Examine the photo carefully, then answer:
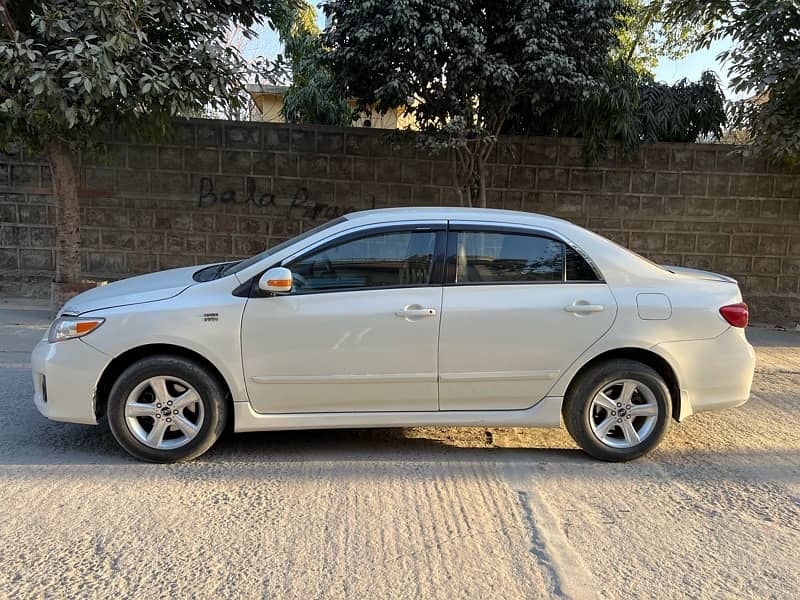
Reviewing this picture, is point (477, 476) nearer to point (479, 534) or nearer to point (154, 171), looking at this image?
point (479, 534)

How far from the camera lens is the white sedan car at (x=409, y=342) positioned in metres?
3.92

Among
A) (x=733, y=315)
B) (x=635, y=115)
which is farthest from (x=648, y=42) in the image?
(x=733, y=315)

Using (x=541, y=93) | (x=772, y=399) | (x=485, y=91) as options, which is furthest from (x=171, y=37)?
(x=772, y=399)

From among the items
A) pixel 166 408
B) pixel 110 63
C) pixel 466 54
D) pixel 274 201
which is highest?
pixel 466 54

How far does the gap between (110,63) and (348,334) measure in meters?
4.09

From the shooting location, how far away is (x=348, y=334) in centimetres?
396

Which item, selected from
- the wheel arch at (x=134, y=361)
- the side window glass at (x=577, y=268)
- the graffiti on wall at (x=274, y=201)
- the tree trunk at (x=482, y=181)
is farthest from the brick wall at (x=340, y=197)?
the wheel arch at (x=134, y=361)

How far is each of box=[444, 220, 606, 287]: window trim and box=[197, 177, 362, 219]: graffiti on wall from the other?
18.2ft

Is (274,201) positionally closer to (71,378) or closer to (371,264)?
(371,264)

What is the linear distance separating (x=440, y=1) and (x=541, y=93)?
1.67m

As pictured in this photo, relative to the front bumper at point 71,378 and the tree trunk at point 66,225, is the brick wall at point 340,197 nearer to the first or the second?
the tree trunk at point 66,225

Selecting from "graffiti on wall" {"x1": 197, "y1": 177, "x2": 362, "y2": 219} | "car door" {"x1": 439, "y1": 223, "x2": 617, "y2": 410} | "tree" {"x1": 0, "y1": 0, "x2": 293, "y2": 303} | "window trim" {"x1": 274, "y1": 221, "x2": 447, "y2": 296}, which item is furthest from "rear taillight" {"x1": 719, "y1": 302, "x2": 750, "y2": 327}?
"graffiti on wall" {"x1": 197, "y1": 177, "x2": 362, "y2": 219}

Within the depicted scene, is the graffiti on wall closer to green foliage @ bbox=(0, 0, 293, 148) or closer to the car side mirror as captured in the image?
green foliage @ bbox=(0, 0, 293, 148)

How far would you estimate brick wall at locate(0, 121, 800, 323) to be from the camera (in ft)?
31.2
